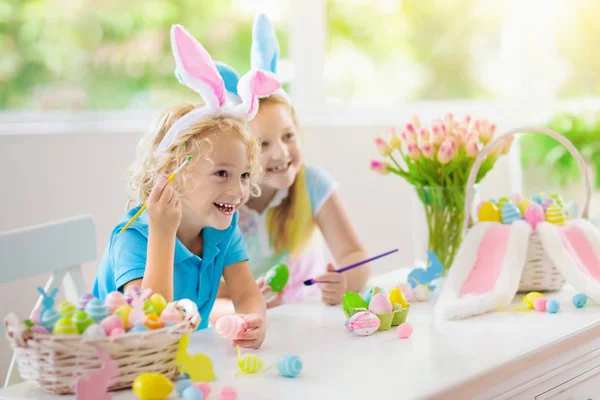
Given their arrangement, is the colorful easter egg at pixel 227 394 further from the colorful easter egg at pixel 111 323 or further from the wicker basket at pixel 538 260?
the wicker basket at pixel 538 260

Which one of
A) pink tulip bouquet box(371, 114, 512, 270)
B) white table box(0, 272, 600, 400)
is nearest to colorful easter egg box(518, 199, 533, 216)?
pink tulip bouquet box(371, 114, 512, 270)

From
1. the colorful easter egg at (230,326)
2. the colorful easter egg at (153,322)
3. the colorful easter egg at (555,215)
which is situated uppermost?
the colorful easter egg at (153,322)

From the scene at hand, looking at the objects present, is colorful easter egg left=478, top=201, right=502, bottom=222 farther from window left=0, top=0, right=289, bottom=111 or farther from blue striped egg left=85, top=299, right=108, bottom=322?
window left=0, top=0, right=289, bottom=111

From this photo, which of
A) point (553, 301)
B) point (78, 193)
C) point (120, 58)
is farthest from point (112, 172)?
point (553, 301)

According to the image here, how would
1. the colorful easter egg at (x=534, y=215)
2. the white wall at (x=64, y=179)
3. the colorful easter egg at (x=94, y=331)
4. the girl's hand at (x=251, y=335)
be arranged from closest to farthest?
the colorful easter egg at (x=94, y=331) < the girl's hand at (x=251, y=335) < the colorful easter egg at (x=534, y=215) < the white wall at (x=64, y=179)

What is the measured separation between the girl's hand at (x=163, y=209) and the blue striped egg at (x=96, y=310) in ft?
0.91

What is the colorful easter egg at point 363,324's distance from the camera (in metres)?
1.21

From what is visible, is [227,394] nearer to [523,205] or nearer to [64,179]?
[523,205]

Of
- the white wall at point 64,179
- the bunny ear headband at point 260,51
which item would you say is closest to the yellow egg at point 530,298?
the bunny ear headband at point 260,51

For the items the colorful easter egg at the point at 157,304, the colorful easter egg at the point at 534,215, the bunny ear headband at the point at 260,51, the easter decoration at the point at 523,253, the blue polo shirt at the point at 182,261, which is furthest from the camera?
the bunny ear headband at the point at 260,51

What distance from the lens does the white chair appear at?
4.47 feet

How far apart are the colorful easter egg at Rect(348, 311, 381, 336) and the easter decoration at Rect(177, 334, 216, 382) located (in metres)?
0.29

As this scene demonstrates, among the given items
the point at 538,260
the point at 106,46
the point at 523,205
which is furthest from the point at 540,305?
the point at 106,46

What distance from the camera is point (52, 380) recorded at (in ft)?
2.94
